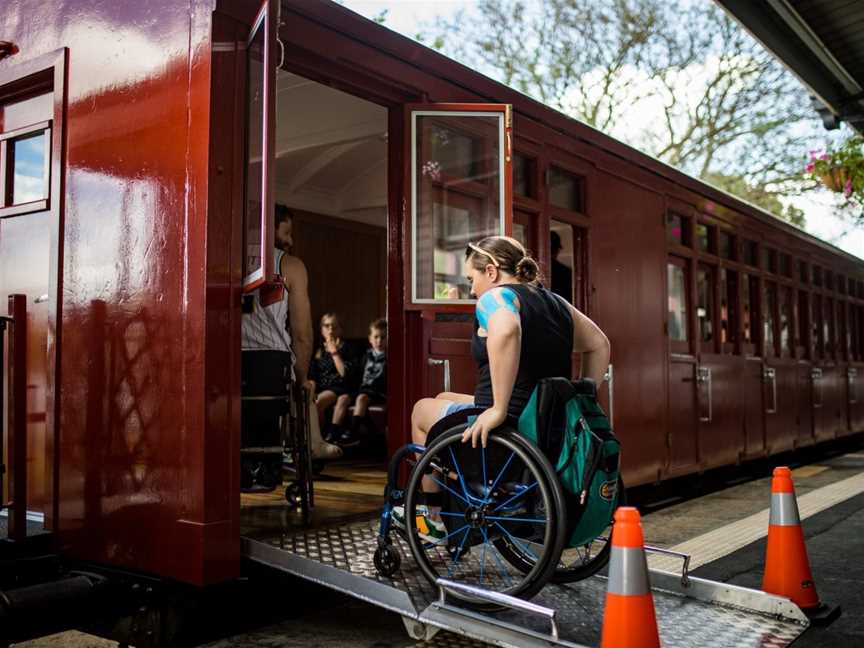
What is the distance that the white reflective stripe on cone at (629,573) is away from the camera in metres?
2.40

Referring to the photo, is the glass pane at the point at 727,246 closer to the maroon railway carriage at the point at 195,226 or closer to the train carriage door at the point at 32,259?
the maroon railway carriage at the point at 195,226

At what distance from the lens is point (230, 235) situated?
3271 mm

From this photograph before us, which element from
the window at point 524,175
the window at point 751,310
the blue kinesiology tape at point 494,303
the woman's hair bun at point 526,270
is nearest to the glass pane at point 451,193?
the window at point 524,175

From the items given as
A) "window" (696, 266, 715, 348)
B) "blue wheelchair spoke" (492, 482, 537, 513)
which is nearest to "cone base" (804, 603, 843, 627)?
"blue wheelchair spoke" (492, 482, 537, 513)

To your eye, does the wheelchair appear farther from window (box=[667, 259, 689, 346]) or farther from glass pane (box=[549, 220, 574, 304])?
window (box=[667, 259, 689, 346])

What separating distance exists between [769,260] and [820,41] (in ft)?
13.9

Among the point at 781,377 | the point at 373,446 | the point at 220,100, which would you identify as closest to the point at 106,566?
the point at 220,100

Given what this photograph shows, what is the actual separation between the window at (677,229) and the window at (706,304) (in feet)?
1.45

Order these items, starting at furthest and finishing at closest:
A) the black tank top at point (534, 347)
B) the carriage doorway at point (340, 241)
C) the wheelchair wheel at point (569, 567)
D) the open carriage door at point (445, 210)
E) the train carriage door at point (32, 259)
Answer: the carriage doorway at point (340, 241), the open carriage door at point (445, 210), the train carriage door at point (32, 259), the wheelchair wheel at point (569, 567), the black tank top at point (534, 347)

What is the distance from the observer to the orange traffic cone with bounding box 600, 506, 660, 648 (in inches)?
94.1

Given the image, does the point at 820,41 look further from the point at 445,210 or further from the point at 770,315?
the point at 770,315

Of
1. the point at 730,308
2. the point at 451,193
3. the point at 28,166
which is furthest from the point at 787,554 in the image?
the point at 730,308

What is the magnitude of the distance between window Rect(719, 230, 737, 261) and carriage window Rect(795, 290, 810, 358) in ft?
8.17

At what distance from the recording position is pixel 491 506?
2814 millimetres
